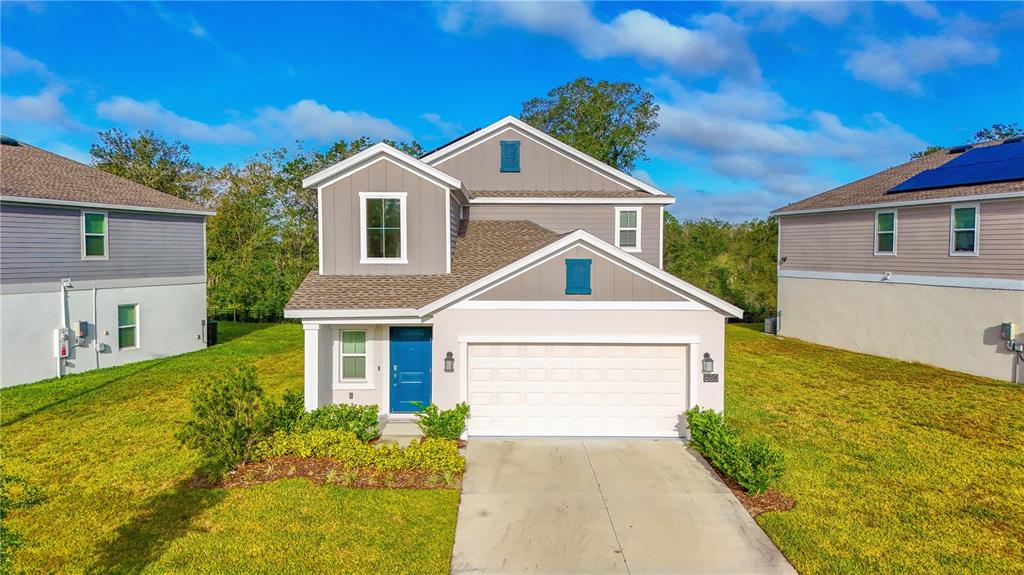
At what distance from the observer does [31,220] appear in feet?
53.3

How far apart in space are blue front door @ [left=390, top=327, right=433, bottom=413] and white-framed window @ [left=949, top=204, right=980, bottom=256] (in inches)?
693

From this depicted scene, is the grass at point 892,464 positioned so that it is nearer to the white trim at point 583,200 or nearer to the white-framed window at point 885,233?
the white-framed window at point 885,233

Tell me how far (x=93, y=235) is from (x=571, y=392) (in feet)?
54.8

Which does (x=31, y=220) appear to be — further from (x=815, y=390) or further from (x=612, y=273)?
(x=815, y=390)

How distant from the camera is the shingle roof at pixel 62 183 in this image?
1656 centimetres

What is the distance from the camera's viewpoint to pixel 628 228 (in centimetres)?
1812

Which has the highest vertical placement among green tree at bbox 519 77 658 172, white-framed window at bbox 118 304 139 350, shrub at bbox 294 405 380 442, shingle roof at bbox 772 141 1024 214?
green tree at bbox 519 77 658 172

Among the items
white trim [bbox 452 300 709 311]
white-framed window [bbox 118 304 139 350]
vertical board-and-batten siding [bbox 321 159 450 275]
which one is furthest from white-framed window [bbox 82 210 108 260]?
white trim [bbox 452 300 709 311]

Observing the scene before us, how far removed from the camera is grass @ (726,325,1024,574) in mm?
7270

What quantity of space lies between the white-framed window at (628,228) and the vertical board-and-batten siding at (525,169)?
2.83 ft

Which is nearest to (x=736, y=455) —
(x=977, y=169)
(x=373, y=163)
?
(x=373, y=163)

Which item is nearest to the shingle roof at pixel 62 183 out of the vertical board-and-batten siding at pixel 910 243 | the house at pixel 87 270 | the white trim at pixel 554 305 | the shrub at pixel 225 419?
the house at pixel 87 270

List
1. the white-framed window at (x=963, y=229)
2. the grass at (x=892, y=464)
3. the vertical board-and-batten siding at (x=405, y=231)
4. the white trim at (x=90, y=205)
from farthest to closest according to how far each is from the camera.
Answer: the white-framed window at (x=963, y=229)
the white trim at (x=90, y=205)
the vertical board-and-batten siding at (x=405, y=231)
the grass at (x=892, y=464)

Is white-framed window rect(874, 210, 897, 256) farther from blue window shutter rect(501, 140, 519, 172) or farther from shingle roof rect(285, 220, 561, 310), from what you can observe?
blue window shutter rect(501, 140, 519, 172)
